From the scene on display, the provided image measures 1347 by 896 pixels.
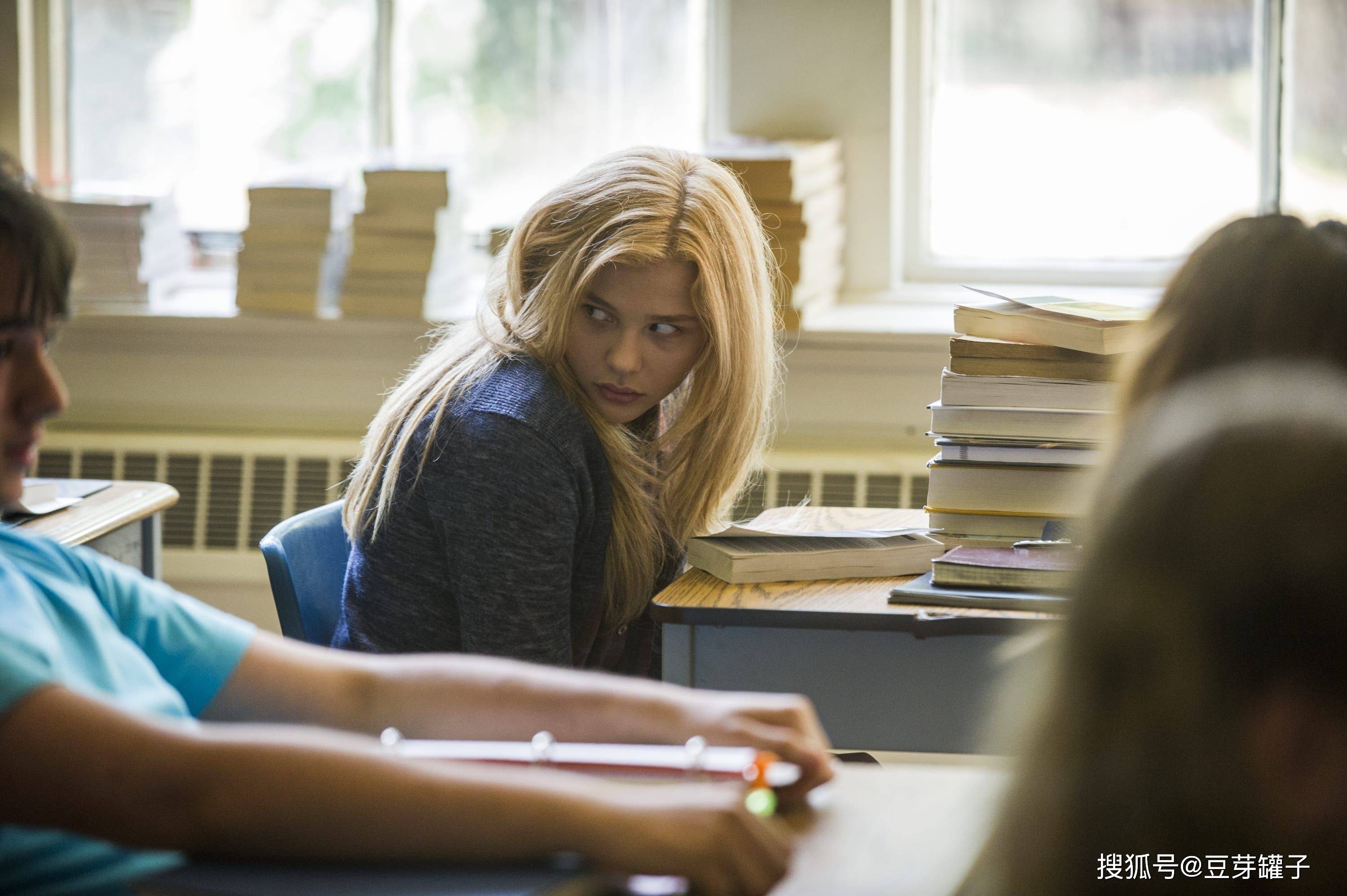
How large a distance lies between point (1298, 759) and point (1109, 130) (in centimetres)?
259

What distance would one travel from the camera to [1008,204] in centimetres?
291

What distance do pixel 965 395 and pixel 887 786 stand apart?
861 millimetres

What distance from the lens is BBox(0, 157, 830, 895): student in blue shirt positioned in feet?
2.27

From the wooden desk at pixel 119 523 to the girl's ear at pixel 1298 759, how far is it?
156 cm

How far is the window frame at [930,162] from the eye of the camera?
2740mm

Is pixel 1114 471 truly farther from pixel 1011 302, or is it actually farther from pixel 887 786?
pixel 1011 302

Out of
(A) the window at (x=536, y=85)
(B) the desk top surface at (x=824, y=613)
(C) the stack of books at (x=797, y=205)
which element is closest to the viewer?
(B) the desk top surface at (x=824, y=613)

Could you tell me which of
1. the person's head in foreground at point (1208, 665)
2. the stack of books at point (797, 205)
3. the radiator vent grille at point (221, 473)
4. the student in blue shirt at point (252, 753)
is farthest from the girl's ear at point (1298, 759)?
the radiator vent grille at point (221, 473)

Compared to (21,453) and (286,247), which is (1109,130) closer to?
(286,247)

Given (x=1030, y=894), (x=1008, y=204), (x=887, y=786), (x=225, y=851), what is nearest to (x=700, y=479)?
(x=887, y=786)

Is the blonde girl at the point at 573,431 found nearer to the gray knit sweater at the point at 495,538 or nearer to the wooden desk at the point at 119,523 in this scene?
the gray knit sweater at the point at 495,538

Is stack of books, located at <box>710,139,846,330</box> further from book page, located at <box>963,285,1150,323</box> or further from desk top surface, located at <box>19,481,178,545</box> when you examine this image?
desk top surface, located at <box>19,481,178,545</box>

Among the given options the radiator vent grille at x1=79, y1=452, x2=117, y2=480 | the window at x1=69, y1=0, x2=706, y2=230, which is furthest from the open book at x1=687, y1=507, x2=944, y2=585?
the radiator vent grille at x1=79, y1=452, x2=117, y2=480

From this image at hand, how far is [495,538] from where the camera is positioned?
1363mm
